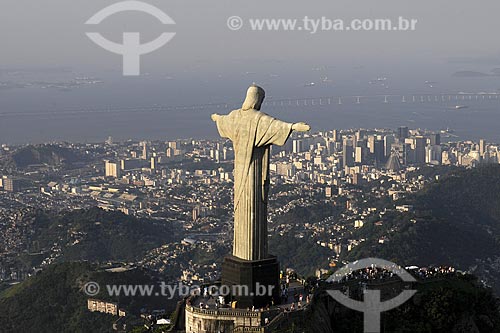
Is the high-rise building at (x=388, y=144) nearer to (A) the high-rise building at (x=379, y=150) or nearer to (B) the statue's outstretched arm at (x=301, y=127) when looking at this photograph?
(A) the high-rise building at (x=379, y=150)

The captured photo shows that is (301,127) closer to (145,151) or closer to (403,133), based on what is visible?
(403,133)

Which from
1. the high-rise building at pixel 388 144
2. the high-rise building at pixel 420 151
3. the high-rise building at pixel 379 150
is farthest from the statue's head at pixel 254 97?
the high-rise building at pixel 388 144

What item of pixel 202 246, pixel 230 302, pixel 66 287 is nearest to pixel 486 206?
pixel 202 246

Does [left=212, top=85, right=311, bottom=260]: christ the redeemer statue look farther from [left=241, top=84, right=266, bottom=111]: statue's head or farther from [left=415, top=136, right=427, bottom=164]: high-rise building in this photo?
[left=415, top=136, right=427, bottom=164]: high-rise building

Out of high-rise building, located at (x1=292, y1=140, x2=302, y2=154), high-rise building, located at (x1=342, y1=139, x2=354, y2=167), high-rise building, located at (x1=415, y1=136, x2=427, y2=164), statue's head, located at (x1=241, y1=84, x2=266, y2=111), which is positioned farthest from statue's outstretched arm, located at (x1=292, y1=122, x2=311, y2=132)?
high-rise building, located at (x1=292, y1=140, x2=302, y2=154)

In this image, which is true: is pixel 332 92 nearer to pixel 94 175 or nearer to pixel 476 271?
pixel 94 175

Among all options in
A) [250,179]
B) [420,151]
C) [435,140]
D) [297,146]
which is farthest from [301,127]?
[297,146]

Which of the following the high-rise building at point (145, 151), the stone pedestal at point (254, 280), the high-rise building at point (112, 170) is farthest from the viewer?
the high-rise building at point (145, 151)

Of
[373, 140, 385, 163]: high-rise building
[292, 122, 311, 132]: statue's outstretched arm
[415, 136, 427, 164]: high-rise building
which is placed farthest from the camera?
[415, 136, 427, 164]: high-rise building
